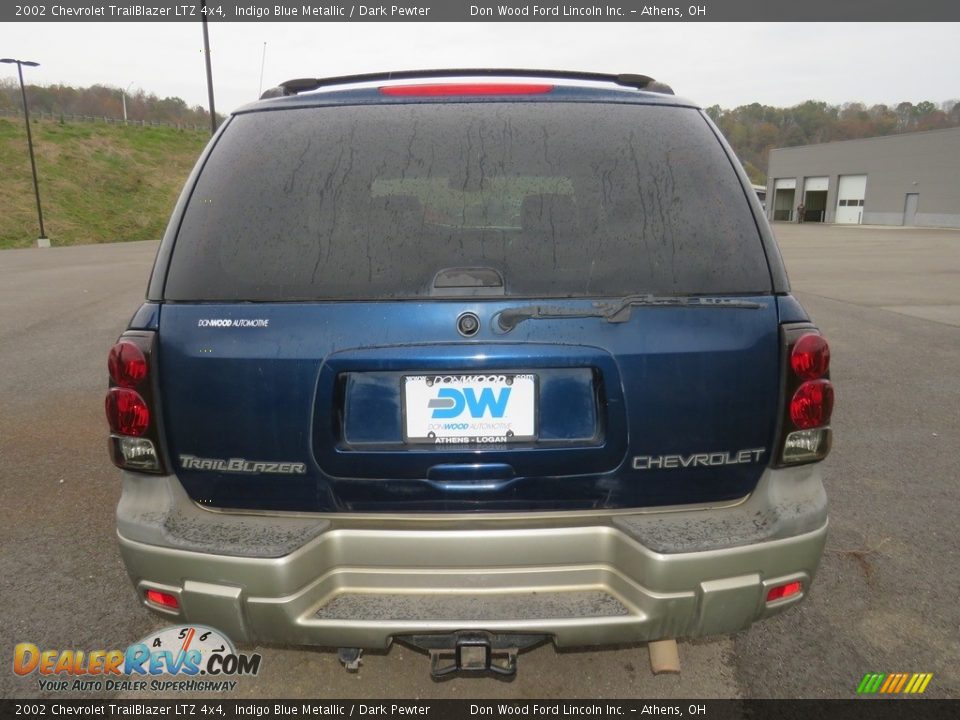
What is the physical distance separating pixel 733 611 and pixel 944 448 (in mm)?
3705

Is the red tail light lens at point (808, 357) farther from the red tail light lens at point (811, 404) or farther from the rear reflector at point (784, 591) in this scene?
the rear reflector at point (784, 591)

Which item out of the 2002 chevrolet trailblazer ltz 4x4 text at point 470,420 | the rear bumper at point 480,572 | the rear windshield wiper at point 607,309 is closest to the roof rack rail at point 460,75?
the 2002 chevrolet trailblazer ltz 4x4 text at point 470,420

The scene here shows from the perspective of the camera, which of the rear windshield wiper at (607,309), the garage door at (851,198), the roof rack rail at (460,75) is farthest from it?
the garage door at (851,198)

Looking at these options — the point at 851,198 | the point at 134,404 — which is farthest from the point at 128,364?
the point at 851,198

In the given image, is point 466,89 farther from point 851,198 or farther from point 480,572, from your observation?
point 851,198

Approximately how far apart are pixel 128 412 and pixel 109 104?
96.4 meters

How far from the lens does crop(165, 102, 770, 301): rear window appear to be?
182 cm

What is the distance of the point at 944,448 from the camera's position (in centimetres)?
462

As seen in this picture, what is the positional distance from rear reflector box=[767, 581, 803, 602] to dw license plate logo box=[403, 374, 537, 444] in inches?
31.1

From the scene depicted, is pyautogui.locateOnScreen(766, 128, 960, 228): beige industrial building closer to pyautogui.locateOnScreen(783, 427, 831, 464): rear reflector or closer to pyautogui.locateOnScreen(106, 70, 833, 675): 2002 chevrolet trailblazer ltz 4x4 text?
pyautogui.locateOnScreen(783, 427, 831, 464): rear reflector

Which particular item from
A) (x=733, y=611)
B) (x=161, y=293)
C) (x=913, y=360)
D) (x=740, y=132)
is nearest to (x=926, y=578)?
(x=733, y=611)

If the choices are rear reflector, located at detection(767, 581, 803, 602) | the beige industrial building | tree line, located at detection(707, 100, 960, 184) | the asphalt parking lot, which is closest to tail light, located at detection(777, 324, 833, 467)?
rear reflector, located at detection(767, 581, 803, 602)

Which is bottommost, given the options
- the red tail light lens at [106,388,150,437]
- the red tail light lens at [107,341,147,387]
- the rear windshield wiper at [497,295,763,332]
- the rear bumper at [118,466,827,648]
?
the rear bumper at [118,466,827,648]

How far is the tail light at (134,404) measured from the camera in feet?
6.08
